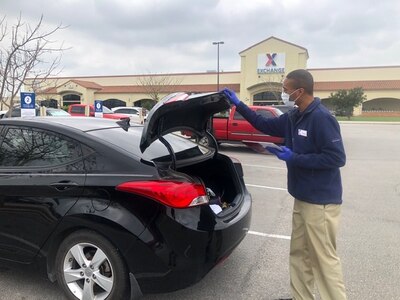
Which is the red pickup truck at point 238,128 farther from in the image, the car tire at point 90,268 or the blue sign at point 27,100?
the car tire at point 90,268

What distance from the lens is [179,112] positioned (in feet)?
10.5

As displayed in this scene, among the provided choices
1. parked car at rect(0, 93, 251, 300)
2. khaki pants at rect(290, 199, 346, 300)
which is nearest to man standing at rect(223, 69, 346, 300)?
khaki pants at rect(290, 199, 346, 300)

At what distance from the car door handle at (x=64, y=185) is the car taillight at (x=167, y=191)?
1.26ft

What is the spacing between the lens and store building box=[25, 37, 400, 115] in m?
54.0

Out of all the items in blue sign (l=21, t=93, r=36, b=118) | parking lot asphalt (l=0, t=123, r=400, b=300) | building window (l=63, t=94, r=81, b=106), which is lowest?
parking lot asphalt (l=0, t=123, r=400, b=300)

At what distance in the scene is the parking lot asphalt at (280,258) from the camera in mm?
3316

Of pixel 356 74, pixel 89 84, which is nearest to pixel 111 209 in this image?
pixel 89 84

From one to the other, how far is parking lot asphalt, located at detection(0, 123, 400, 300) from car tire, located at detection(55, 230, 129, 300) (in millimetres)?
287

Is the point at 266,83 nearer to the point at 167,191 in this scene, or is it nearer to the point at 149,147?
the point at 149,147

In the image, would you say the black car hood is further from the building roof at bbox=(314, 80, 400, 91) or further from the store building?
the building roof at bbox=(314, 80, 400, 91)

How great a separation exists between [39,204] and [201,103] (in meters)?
1.50

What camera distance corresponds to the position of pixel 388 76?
55.3 meters

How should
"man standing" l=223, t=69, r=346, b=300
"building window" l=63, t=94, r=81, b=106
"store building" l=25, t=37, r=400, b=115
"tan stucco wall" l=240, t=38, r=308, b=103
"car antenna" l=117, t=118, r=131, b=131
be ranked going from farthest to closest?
"building window" l=63, t=94, r=81, b=106 → "store building" l=25, t=37, r=400, b=115 → "tan stucco wall" l=240, t=38, r=308, b=103 → "car antenna" l=117, t=118, r=131, b=131 → "man standing" l=223, t=69, r=346, b=300

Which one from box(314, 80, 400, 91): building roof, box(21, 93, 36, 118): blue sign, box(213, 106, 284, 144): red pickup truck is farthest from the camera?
box(314, 80, 400, 91): building roof
